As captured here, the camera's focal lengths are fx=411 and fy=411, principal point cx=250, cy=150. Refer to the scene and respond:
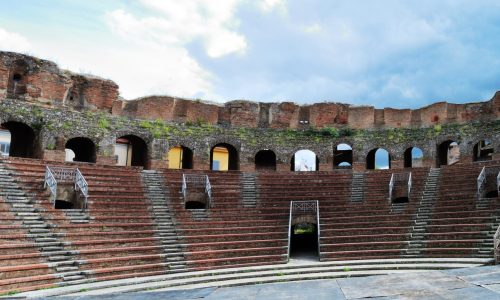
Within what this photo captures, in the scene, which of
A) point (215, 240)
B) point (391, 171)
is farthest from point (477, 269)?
point (391, 171)

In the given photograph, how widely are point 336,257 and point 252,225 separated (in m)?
3.66

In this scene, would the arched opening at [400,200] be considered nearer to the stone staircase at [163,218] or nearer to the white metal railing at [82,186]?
the stone staircase at [163,218]

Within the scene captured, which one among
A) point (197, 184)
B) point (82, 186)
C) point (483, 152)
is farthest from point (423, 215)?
point (483, 152)

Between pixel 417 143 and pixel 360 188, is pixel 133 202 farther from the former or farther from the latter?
pixel 417 143

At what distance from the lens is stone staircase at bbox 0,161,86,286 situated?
11.6 m

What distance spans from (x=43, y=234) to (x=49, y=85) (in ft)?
36.5

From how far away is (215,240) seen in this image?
1540cm

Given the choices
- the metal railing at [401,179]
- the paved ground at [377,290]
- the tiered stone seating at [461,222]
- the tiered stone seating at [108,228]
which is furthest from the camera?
the metal railing at [401,179]

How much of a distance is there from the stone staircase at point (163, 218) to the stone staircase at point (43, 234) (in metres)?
3.06

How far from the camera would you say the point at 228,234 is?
51.8ft

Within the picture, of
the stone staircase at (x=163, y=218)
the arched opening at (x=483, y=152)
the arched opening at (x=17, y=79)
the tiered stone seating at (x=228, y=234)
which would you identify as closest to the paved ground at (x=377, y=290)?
the stone staircase at (x=163, y=218)

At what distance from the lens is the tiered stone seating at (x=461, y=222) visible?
45.5ft

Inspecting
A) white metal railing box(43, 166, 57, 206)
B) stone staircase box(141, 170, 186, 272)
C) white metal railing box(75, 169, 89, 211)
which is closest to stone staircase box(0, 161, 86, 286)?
white metal railing box(43, 166, 57, 206)

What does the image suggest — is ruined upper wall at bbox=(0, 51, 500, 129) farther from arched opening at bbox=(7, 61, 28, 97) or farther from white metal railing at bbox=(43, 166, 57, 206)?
white metal railing at bbox=(43, 166, 57, 206)
